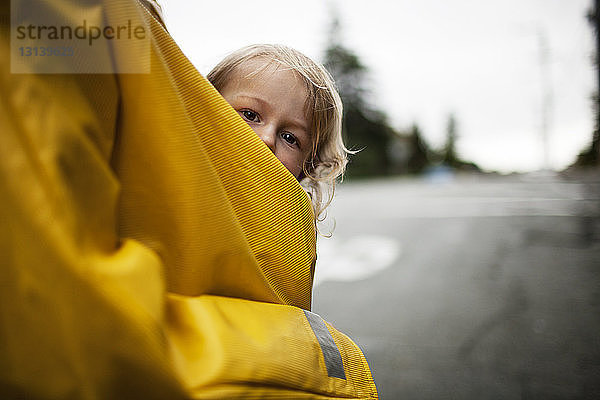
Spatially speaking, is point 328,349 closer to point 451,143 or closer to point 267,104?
point 267,104

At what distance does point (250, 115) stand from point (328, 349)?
786 mm

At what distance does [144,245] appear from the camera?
26.2 inches

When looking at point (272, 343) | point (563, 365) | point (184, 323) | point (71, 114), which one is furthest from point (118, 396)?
point (563, 365)

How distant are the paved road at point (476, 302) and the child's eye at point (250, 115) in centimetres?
128

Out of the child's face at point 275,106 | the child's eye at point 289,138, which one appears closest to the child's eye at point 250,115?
the child's face at point 275,106

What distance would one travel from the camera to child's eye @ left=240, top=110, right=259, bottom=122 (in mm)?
1345

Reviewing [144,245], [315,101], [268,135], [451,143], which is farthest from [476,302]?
[451,143]

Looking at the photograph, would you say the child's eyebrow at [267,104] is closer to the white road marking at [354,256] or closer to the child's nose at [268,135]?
the child's nose at [268,135]

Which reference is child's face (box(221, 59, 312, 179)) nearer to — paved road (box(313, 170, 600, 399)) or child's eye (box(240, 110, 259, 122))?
child's eye (box(240, 110, 259, 122))

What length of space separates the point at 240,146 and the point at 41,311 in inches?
17.0

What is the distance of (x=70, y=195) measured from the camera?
514 millimetres

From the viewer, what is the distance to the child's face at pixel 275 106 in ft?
4.40

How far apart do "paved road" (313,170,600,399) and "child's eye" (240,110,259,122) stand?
1280mm

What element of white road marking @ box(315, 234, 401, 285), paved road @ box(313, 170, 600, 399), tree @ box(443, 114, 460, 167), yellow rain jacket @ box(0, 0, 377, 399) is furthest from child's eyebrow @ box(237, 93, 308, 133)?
tree @ box(443, 114, 460, 167)
